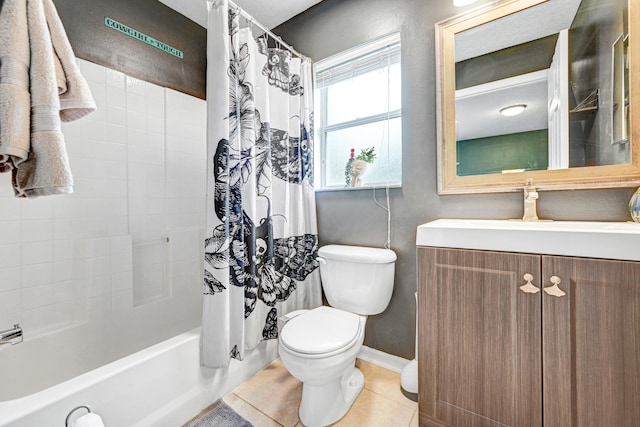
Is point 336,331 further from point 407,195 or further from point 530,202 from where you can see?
point 530,202

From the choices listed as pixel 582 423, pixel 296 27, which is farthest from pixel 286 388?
pixel 296 27

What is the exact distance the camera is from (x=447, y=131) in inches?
54.8

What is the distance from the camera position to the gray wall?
1.35 m

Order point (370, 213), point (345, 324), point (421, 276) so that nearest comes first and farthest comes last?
point (421, 276)
point (345, 324)
point (370, 213)

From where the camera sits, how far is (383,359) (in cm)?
164

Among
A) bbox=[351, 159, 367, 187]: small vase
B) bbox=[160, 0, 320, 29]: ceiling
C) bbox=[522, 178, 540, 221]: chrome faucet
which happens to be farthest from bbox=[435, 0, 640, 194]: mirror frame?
bbox=[160, 0, 320, 29]: ceiling

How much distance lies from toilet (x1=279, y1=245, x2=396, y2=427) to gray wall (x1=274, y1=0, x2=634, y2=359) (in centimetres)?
14

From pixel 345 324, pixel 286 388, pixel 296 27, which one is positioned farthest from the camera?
pixel 296 27

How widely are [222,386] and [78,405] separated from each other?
62cm

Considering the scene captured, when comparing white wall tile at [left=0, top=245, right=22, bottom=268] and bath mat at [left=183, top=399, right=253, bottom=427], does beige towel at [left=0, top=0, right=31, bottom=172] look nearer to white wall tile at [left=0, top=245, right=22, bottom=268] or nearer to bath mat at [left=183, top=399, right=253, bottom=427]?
white wall tile at [left=0, top=245, right=22, bottom=268]

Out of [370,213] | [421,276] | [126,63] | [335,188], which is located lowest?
[421,276]

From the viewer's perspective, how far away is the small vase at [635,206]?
0.98 metres

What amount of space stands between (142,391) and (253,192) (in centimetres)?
95

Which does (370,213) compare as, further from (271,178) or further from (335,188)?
(271,178)
